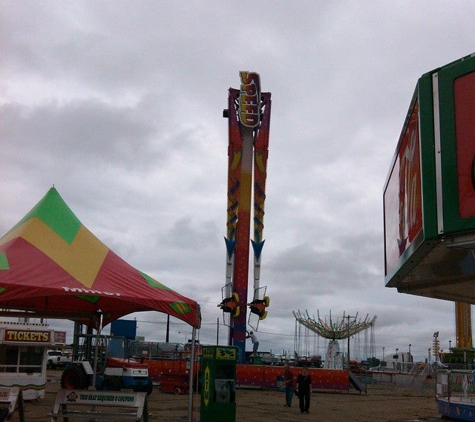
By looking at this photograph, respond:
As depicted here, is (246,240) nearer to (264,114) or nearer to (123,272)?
(264,114)

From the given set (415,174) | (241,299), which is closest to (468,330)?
(241,299)

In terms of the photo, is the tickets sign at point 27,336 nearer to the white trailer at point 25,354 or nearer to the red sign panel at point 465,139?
the white trailer at point 25,354

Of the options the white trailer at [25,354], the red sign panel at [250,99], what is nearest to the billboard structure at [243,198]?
the red sign panel at [250,99]

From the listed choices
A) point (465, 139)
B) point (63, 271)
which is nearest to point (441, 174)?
point (465, 139)

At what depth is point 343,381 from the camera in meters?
34.0

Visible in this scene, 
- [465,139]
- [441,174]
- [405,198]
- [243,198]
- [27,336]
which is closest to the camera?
[465,139]

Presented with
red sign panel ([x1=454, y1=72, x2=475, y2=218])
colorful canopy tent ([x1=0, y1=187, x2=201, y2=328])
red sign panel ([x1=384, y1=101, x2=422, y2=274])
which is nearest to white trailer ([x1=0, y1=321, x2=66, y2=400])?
colorful canopy tent ([x1=0, y1=187, x2=201, y2=328])

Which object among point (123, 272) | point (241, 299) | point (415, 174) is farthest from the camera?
point (241, 299)

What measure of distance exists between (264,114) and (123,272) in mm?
31940

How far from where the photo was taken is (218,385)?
13.9m

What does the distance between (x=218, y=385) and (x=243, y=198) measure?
2798cm

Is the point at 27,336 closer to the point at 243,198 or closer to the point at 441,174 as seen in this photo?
the point at 441,174

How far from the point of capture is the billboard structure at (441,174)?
4.45 meters

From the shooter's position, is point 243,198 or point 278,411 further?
point 243,198
